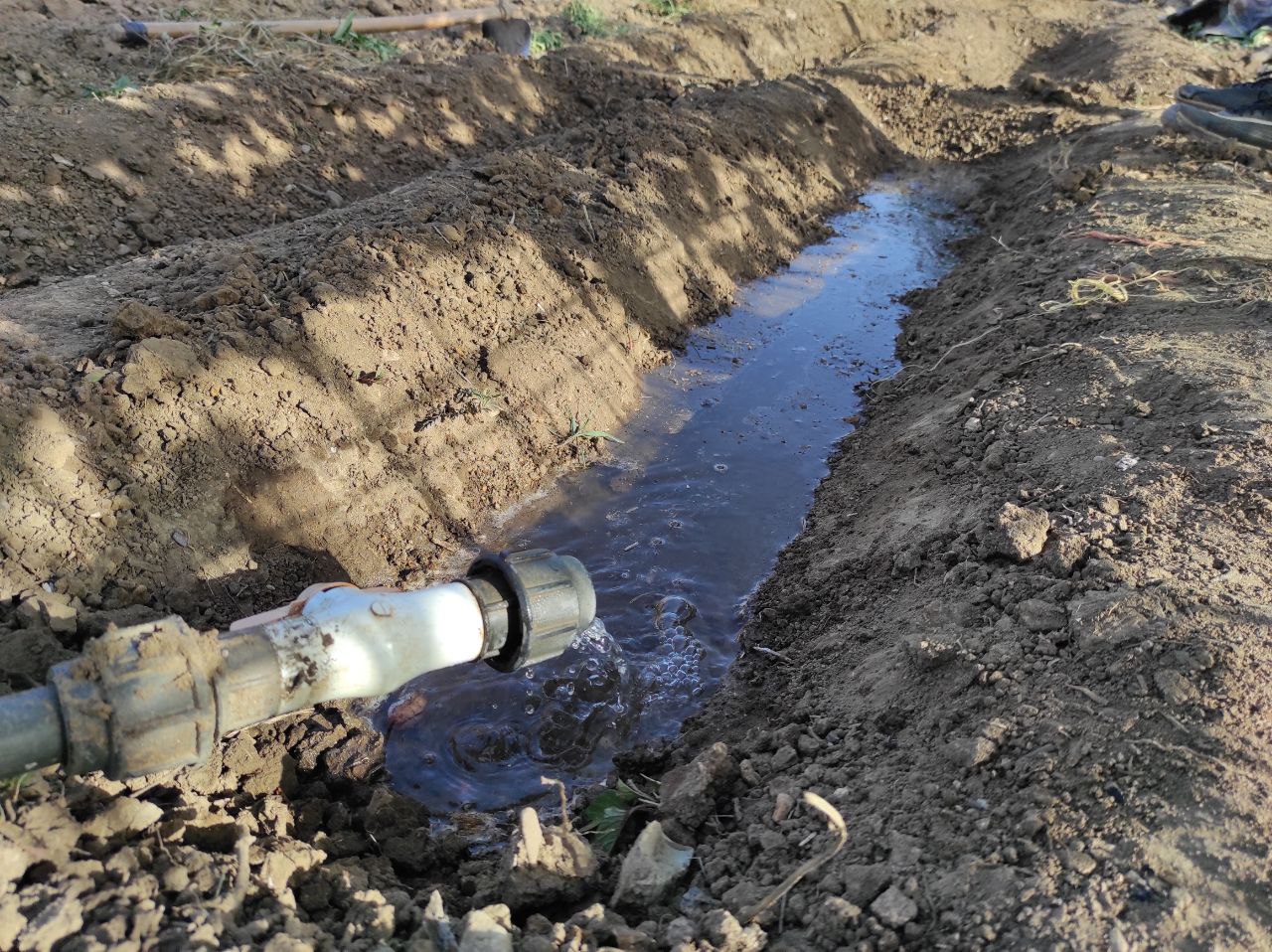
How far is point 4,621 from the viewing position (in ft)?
8.75

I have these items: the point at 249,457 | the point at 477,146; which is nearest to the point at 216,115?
the point at 477,146

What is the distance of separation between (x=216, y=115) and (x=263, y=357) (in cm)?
338

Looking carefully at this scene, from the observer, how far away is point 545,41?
9094 millimetres

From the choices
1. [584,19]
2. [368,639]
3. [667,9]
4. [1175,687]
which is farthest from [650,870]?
[667,9]

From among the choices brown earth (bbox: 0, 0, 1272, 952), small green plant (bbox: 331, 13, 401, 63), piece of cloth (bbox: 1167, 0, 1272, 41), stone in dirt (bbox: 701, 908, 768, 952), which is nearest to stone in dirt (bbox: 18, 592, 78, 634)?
brown earth (bbox: 0, 0, 1272, 952)

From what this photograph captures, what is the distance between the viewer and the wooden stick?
6934 millimetres

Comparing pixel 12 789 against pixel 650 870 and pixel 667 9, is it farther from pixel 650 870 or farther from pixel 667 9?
pixel 667 9

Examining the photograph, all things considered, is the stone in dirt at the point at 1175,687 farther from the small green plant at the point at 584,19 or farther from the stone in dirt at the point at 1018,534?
the small green plant at the point at 584,19

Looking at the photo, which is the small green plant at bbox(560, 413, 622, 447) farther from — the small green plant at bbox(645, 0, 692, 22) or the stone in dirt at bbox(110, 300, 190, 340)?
the small green plant at bbox(645, 0, 692, 22)

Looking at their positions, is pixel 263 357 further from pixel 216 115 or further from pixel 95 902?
pixel 216 115

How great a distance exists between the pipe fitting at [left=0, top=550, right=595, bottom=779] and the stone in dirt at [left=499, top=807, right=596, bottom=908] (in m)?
0.51

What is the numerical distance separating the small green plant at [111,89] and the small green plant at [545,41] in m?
3.86

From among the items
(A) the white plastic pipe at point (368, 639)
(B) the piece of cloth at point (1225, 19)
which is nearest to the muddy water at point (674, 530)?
(A) the white plastic pipe at point (368, 639)

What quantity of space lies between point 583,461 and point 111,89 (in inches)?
184
